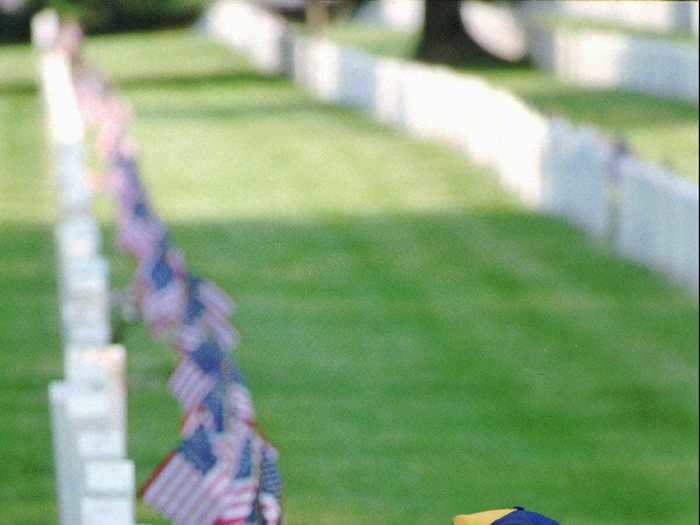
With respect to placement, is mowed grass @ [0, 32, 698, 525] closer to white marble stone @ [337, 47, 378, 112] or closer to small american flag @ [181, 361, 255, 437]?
small american flag @ [181, 361, 255, 437]

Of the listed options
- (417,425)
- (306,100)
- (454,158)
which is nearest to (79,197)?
(417,425)

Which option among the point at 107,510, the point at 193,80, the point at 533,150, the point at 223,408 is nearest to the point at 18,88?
the point at 193,80

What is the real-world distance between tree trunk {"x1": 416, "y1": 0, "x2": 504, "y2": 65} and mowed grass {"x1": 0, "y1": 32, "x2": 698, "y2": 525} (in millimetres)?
18162

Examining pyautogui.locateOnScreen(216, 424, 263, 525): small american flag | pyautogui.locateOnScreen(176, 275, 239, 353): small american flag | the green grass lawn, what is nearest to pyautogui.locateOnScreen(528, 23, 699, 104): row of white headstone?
the green grass lawn

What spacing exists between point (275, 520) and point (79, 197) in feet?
32.4

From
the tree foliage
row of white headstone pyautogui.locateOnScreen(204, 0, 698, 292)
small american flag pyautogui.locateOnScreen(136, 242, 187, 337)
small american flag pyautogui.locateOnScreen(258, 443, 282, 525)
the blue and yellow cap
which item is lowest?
the tree foliage

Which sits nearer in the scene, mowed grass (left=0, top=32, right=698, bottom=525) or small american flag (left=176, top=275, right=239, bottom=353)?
mowed grass (left=0, top=32, right=698, bottom=525)

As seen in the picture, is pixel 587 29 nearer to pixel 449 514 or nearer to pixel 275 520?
pixel 449 514

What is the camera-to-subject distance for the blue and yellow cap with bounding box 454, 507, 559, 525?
6207 mm

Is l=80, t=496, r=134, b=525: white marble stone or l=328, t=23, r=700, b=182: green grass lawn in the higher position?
l=80, t=496, r=134, b=525: white marble stone

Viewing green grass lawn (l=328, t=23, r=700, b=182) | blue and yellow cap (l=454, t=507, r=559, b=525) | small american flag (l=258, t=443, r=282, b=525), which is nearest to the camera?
blue and yellow cap (l=454, t=507, r=559, b=525)

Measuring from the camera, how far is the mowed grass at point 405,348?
41.1 ft

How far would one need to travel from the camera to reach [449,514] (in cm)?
1176

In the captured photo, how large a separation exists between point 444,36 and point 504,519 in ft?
140
